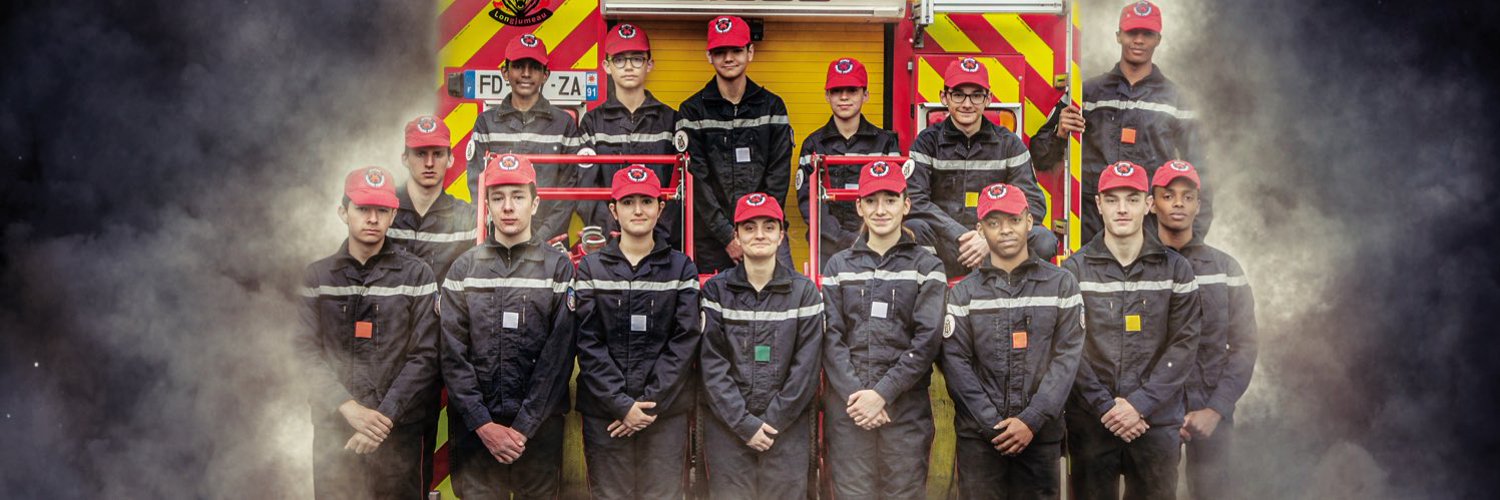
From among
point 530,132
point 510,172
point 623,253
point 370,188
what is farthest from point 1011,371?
point 370,188

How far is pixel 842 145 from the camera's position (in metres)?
6.84

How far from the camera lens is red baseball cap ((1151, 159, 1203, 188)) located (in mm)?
6227

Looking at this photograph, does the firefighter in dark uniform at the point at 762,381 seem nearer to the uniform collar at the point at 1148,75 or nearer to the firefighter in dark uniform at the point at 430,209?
the firefighter in dark uniform at the point at 430,209

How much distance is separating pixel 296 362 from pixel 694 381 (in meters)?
1.77

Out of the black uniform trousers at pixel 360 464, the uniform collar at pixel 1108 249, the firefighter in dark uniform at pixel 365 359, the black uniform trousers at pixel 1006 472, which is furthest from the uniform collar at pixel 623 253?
the uniform collar at pixel 1108 249

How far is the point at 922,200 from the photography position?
255 inches

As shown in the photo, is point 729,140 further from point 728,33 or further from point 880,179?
point 880,179

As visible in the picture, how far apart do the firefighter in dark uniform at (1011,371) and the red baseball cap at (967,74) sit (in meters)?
1.01

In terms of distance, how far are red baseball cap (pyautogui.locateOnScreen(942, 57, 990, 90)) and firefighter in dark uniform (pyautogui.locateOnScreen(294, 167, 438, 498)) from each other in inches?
108

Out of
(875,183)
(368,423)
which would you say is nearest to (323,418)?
(368,423)

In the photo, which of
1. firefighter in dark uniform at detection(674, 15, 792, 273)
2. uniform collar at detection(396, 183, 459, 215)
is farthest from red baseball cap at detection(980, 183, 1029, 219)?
uniform collar at detection(396, 183, 459, 215)

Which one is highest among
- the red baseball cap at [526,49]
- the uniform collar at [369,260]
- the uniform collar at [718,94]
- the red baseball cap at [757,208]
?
the red baseball cap at [526,49]

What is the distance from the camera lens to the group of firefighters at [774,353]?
5.65m

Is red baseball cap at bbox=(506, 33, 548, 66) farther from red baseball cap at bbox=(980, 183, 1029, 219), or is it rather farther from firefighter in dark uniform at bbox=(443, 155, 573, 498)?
red baseball cap at bbox=(980, 183, 1029, 219)
